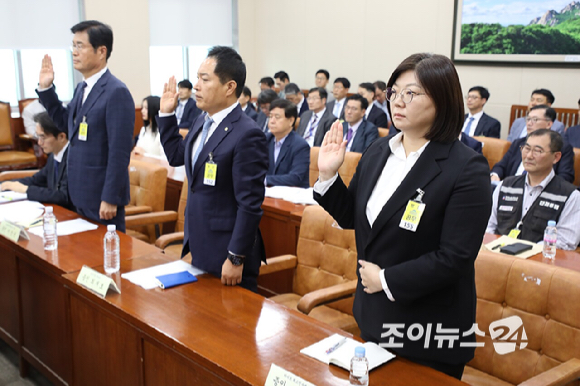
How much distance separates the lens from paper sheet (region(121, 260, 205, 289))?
6.92 ft

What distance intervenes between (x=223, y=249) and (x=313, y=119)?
210 inches

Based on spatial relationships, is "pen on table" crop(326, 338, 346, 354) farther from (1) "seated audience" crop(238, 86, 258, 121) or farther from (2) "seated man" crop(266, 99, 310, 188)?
(1) "seated audience" crop(238, 86, 258, 121)

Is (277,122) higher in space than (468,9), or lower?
lower

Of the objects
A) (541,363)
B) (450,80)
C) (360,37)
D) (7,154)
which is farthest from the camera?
Answer: (360,37)

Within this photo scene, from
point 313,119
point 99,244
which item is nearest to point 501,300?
point 99,244

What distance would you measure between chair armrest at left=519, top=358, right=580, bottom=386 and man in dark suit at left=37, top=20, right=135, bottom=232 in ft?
6.60

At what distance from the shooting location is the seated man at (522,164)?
443cm

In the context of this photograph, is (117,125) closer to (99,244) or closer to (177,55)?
(99,244)

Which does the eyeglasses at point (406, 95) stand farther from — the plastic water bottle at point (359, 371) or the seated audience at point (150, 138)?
the seated audience at point (150, 138)

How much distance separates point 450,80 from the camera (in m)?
1.39

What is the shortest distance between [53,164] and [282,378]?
2.47 metres

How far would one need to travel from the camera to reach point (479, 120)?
6559 mm

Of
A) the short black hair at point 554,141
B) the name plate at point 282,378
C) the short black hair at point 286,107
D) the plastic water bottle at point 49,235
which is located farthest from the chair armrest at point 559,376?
the short black hair at point 286,107

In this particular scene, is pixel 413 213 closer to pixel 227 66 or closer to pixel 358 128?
pixel 227 66
